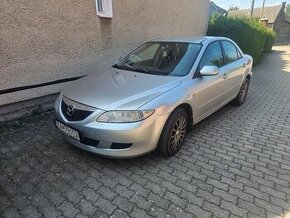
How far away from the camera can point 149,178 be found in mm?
3102

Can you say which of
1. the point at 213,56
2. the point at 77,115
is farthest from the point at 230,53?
the point at 77,115

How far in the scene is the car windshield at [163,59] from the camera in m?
3.88

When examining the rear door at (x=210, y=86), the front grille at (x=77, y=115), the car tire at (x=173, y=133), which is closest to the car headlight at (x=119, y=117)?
the front grille at (x=77, y=115)

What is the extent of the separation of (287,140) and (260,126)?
0.61 metres

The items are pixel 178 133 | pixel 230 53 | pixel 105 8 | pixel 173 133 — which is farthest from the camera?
pixel 105 8

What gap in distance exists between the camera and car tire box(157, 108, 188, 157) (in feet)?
10.9

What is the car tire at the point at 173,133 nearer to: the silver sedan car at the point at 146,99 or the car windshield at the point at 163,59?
the silver sedan car at the point at 146,99

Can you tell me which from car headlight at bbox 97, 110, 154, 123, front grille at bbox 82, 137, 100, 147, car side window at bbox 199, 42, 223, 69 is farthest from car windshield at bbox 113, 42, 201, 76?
front grille at bbox 82, 137, 100, 147

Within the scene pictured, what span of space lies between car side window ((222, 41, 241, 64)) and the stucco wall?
8.37 feet

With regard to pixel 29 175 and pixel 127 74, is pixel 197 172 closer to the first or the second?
pixel 127 74

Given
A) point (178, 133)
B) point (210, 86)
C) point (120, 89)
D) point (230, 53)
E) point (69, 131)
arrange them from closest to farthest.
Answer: point (69, 131) → point (120, 89) → point (178, 133) → point (210, 86) → point (230, 53)

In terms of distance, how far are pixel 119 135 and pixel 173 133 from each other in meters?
0.89

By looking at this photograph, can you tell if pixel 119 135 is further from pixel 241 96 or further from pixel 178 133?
pixel 241 96

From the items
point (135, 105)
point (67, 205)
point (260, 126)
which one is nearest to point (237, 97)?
point (260, 126)
